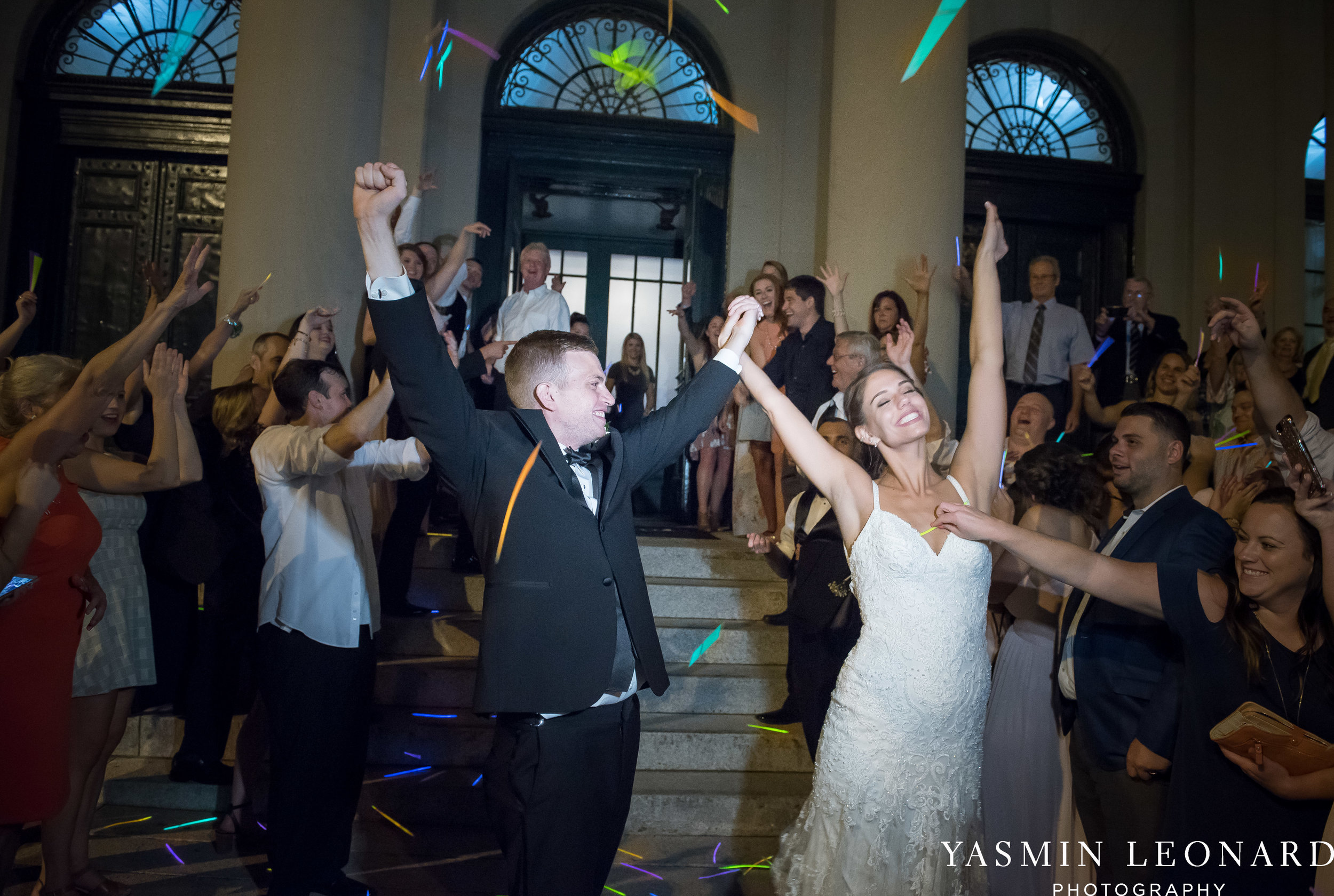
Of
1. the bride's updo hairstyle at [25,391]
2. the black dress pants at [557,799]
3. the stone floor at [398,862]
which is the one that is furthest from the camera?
the stone floor at [398,862]

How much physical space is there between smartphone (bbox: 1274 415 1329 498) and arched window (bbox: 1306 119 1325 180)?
27.5ft

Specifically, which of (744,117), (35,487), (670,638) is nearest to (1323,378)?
(670,638)

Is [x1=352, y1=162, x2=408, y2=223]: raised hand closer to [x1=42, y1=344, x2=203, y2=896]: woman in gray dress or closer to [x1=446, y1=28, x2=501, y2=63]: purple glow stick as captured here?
[x1=42, y1=344, x2=203, y2=896]: woman in gray dress

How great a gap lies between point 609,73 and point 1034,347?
455cm

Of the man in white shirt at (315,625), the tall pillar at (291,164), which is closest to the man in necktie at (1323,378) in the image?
the man in white shirt at (315,625)

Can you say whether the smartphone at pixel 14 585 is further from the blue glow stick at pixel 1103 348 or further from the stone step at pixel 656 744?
the blue glow stick at pixel 1103 348

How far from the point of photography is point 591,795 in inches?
86.3

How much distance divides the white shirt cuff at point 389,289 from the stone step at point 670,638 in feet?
10.3

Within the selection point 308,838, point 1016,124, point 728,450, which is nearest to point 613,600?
point 308,838

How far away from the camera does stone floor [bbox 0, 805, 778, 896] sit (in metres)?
3.56

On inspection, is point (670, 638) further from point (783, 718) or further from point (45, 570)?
point (45, 570)

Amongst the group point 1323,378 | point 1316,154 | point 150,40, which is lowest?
point 1323,378

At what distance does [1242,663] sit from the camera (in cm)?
243

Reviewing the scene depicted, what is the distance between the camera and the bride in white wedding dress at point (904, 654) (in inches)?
95.1
